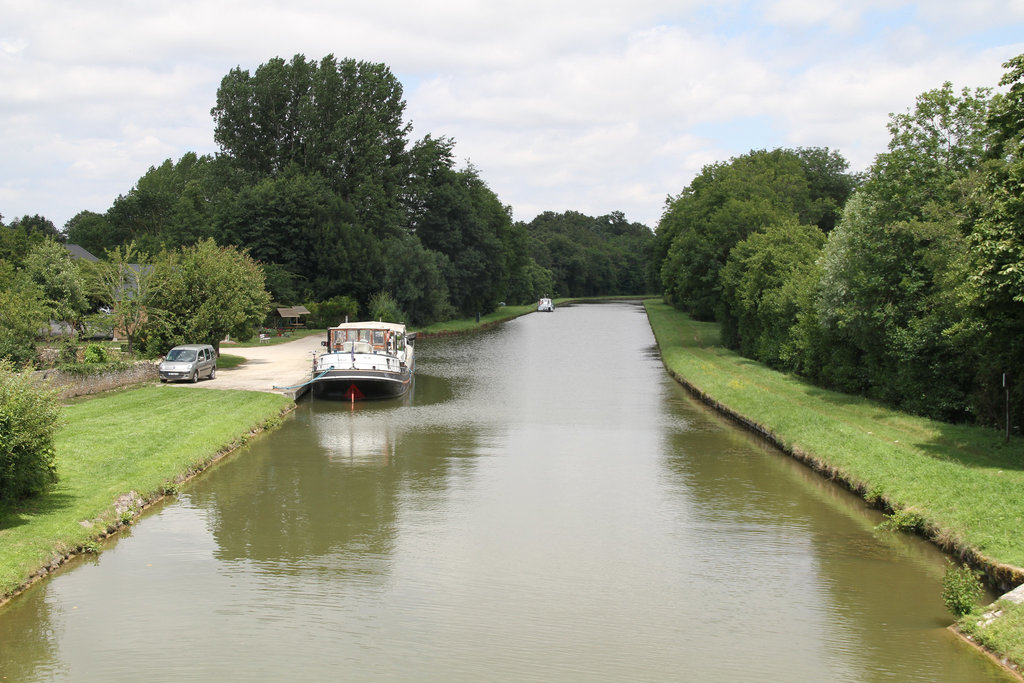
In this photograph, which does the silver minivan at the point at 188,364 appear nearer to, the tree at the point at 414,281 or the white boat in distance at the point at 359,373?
the white boat in distance at the point at 359,373

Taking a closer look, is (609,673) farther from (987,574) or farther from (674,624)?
(987,574)

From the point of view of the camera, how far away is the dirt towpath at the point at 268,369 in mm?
34156

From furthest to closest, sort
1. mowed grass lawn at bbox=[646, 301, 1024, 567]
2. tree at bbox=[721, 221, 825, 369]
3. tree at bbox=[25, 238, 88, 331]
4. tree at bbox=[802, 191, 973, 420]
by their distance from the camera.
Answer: tree at bbox=[721, 221, 825, 369], tree at bbox=[25, 238, 88, 331], tree at bbox=[802, 191, 973, 420], mowed grass lawn at bbox=[646, 301, 1024, 567]

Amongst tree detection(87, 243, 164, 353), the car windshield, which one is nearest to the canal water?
the car windshield

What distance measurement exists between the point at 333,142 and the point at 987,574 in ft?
232

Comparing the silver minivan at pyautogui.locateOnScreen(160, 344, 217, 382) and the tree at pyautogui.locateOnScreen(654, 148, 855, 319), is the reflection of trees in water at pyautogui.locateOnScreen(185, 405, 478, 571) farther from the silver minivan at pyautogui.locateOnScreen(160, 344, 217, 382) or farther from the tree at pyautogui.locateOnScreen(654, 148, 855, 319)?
the tree at pyautogui.locateOnScreen(654, 148, 855, 319)

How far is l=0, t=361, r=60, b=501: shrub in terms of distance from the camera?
552 inches

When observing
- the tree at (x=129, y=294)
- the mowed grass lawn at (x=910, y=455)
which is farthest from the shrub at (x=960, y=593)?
the tree at (x=129, y=294)

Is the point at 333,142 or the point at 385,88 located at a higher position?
the point at 385,88

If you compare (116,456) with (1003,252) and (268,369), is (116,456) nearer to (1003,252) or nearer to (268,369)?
(1003,252)

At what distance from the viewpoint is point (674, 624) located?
12.1 m

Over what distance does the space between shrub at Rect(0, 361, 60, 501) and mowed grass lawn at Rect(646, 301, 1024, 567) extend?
14.9 m

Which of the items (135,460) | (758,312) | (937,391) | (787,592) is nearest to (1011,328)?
(937,391)

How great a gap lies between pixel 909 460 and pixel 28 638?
16689 millimetres
